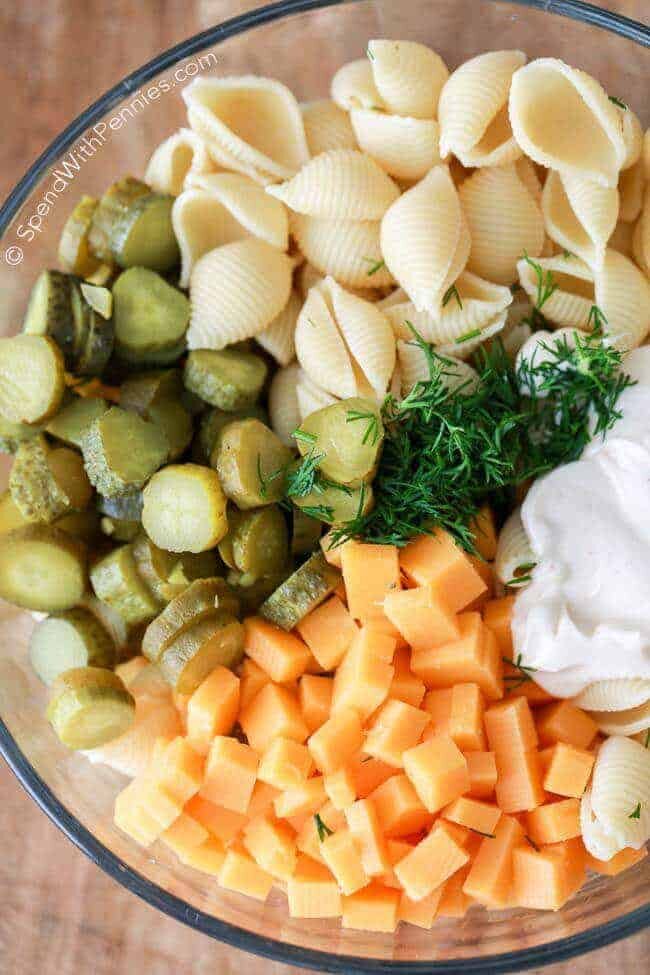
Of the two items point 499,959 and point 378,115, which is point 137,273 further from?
point 499,959

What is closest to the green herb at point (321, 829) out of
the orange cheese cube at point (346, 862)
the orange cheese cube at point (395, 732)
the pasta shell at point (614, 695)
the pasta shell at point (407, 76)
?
the orange cheese cube at point (346, 862)

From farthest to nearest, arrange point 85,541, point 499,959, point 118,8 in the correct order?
point 118,8 < point 85,541 < point 499,959

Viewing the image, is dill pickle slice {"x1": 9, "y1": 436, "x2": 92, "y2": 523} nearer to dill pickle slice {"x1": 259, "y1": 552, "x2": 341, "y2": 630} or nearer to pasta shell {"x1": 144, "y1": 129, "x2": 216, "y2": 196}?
dill pickle slice {"x1": 259, "y1": 552, "x2": 341, "y2": 630}

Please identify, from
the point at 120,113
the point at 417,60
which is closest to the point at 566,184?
the point at 417,60

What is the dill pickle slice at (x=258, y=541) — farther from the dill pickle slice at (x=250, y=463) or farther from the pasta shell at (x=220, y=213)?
the pasta shell at (x=220, y=213)

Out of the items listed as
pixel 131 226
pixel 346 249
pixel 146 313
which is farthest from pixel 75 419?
pixel 346 249

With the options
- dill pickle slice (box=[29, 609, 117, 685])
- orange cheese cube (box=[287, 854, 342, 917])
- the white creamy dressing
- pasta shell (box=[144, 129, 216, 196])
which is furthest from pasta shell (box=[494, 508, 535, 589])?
pasta shell (box=[144, 129, 216, 196])
